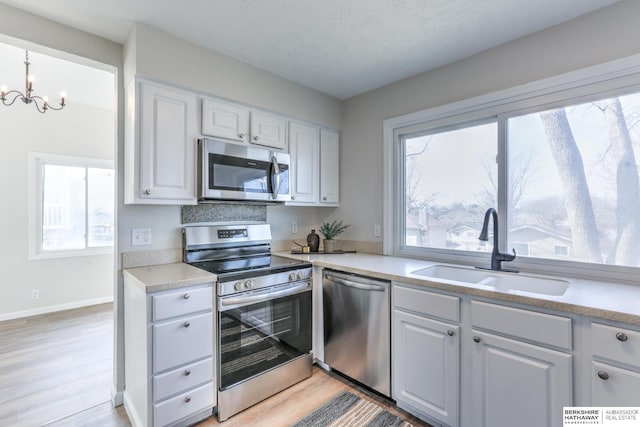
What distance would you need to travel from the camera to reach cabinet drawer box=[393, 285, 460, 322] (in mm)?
1630

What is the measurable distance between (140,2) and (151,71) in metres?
0.36

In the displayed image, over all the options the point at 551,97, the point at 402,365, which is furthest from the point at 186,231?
the point at 551,97

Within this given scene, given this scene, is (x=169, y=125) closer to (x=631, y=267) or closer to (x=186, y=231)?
(x=186, y=231)

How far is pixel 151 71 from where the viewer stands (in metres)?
1.87

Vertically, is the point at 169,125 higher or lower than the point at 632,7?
lower

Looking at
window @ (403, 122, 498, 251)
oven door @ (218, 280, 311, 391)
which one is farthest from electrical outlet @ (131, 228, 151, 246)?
window @ (403, 122, 498, 251)

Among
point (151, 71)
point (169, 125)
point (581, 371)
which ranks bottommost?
point (581, 371)

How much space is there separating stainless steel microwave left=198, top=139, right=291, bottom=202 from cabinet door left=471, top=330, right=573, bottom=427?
1726 mm

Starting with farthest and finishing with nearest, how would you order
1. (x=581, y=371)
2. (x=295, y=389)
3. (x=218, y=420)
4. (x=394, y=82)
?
(x=394, y=82) < (x=295, y=389) < (x=218, y=420) < (x=581, y=371)

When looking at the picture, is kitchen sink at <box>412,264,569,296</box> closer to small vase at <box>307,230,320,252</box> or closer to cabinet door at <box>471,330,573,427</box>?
cabinet door at <box>471,330,573,427</box>

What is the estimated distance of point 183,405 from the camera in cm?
169

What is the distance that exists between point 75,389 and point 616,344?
3229mm

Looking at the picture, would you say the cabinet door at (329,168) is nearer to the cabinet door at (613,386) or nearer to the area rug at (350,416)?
the area rug at (350,416)

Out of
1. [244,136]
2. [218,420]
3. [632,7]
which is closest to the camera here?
[632,7]
